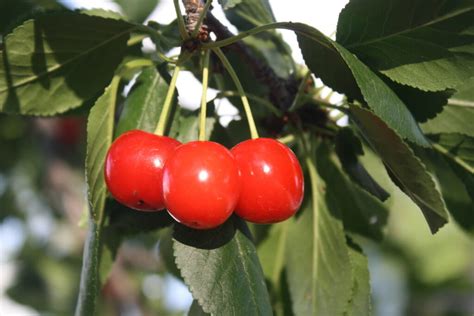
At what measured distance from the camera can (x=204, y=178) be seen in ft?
5.03

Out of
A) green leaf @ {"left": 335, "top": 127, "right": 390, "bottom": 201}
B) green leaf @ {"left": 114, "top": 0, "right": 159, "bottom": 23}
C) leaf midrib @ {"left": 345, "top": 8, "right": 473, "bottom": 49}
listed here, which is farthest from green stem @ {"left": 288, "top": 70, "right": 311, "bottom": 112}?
green leaf @ {"left": 114, "top": 0, "right": 159, "bottom": 23}

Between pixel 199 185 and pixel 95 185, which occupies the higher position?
pixel 199 185

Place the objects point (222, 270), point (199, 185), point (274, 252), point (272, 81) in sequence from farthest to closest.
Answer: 1. point (274, 252)
2. point (272, 81)
3. point (222, 270)
4. point (199, 185)

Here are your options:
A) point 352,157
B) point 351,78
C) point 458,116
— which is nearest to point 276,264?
point 352,157

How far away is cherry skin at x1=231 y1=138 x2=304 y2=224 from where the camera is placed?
63.6 inches

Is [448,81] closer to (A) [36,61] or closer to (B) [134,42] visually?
(B) [134,42]

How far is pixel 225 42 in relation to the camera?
178 cm

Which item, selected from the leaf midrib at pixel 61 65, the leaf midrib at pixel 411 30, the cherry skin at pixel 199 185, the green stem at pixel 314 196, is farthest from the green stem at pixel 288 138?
the cherry skin at pixel 199 185

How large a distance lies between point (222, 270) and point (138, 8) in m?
1.58

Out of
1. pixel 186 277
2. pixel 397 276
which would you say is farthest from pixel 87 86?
pixel 397 276

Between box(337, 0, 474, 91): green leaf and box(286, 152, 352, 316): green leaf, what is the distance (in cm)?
61

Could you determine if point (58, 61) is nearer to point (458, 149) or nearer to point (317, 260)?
point (317, 260)

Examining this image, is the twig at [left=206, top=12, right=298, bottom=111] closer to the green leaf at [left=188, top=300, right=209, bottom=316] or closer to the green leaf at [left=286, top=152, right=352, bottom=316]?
the green leaf at [left=286, top=152, right=352, bottom=316]

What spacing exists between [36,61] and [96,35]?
183mm
